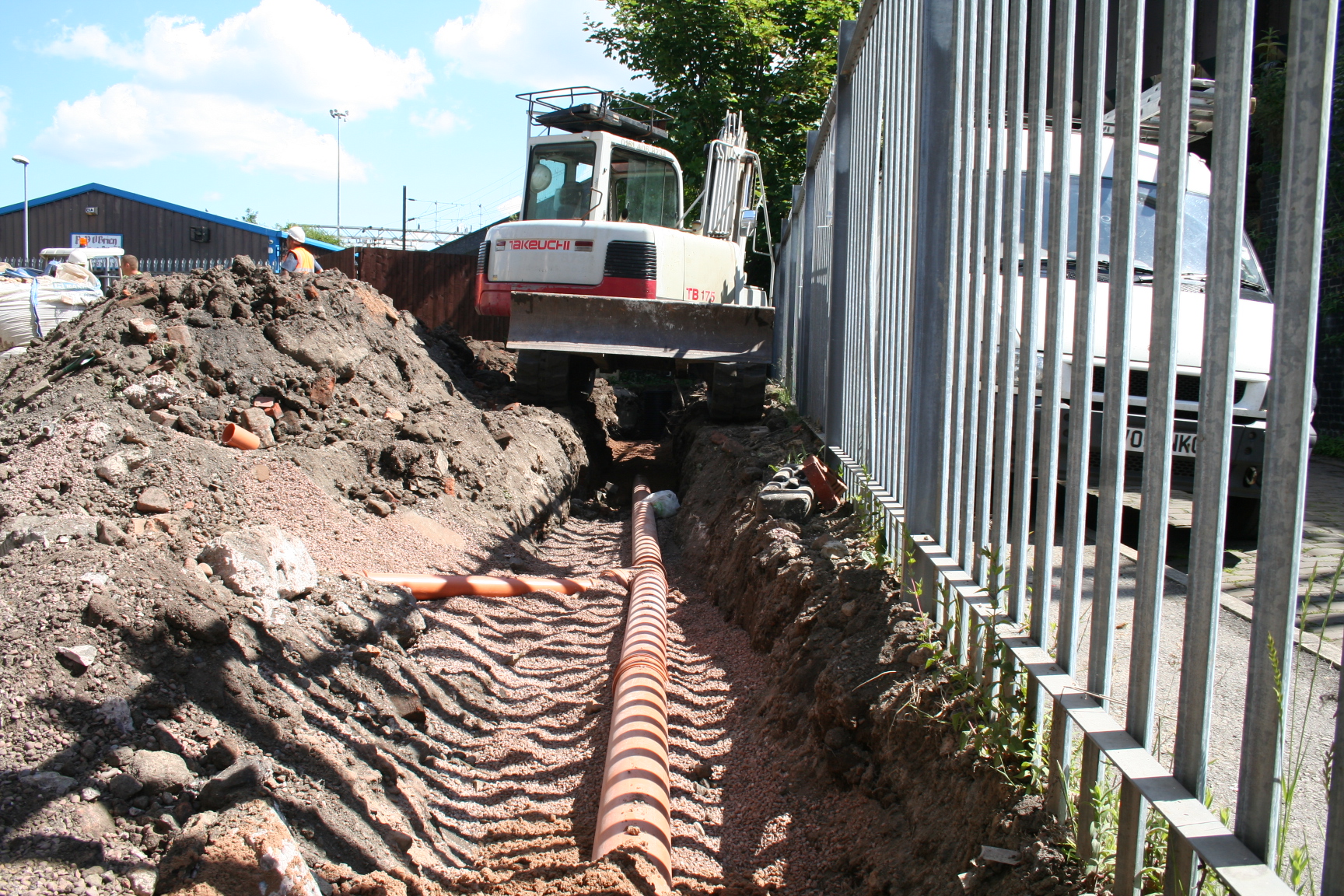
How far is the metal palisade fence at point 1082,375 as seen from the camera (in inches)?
51.4

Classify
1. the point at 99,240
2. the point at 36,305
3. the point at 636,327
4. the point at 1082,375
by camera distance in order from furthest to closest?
1. the point at 99,240
2. the point at 36,305
3. the point at 636,327
4. the point at 1082,375

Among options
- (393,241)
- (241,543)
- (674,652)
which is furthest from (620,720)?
(393,241)

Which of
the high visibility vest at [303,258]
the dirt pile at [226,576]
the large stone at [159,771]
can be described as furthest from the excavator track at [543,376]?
the large stone at [159,771]

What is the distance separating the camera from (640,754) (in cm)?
285

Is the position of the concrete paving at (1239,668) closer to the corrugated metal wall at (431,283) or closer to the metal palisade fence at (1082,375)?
the metal palisade fence at (1082,375)

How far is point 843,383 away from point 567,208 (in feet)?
18.9

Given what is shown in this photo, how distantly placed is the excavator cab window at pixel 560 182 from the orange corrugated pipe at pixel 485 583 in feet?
18.4

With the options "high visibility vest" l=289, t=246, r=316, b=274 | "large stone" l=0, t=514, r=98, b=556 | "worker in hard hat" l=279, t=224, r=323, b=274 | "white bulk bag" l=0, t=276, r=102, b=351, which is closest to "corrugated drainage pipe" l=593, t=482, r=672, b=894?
"large stone" l=0, t=514, r=98, b=556

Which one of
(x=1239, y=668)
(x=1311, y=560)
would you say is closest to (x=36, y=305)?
(x=1239, y=668)

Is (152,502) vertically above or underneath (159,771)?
above

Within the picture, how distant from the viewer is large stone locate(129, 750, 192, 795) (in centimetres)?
232

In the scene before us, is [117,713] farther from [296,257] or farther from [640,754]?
[296,257]

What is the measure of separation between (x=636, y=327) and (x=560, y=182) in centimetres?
252

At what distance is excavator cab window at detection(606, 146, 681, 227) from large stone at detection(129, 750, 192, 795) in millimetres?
8177
